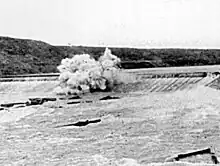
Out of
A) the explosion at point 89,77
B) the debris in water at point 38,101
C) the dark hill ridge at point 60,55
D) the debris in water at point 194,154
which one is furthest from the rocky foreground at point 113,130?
the dark hill ridge at point 60,55

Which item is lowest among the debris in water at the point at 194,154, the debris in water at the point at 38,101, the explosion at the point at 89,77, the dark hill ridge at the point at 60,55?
the debris in water at the point at 194,154

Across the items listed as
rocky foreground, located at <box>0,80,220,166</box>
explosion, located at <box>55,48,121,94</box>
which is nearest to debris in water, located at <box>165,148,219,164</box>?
rocky foreground, located at <box>0,80,220,166</box>

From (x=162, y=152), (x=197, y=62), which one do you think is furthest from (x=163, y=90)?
(x=197, y=62)

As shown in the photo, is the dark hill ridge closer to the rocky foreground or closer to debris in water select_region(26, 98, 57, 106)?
debris in water select_region(26, 98, 57, 106)

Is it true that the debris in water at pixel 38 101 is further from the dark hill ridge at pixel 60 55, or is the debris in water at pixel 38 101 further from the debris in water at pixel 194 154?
the dark hill ridge at pixel 60 55

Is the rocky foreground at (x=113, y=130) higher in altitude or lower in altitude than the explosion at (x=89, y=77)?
lower

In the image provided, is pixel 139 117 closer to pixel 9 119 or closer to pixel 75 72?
pixel 9 119
